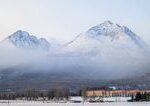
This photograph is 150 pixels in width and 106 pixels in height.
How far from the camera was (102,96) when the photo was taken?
641ft

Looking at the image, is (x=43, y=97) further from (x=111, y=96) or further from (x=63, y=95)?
(x=111, y=96)

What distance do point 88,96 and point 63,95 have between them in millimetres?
9082

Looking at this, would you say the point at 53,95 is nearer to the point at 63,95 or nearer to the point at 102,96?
the point at 63,95

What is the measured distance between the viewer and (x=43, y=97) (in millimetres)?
193625

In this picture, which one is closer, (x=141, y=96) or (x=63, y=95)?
(x=141, y=96)

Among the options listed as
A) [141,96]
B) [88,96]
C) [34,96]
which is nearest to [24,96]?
[34,96]

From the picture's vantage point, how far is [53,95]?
7382 inches

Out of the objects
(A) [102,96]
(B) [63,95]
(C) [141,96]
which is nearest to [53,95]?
(B) [63,95]

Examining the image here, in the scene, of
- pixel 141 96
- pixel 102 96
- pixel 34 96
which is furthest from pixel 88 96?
pixel 141 96

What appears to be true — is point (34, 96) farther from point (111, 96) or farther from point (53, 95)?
point (111, 96)

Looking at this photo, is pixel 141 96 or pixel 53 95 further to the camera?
pixel 53 95

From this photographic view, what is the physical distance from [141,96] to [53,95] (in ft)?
114

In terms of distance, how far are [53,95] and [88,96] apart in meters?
13.3

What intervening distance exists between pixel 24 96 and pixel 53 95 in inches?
544
